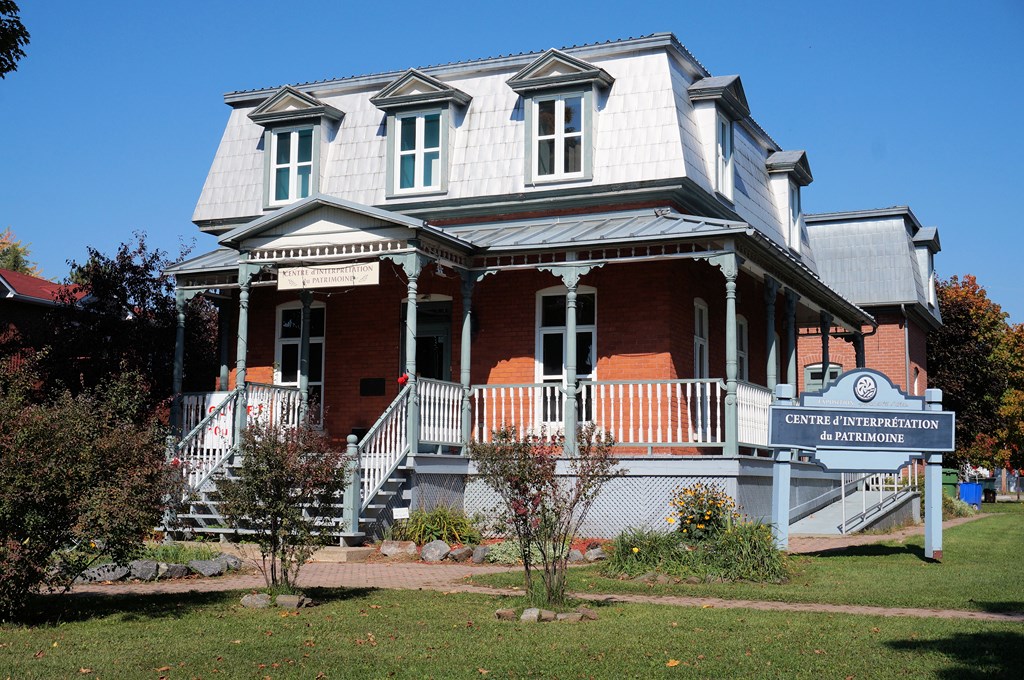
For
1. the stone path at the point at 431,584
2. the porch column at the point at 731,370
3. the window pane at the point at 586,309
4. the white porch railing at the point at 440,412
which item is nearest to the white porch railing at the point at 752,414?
the porch column at the point at 731,370

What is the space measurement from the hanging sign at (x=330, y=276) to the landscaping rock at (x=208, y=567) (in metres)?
5.30

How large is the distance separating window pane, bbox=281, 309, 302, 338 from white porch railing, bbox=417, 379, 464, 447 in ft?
16.0

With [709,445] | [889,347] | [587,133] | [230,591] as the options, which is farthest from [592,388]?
[889,347]

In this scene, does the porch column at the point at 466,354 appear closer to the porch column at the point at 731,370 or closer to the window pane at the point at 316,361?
the window pane at the point at 316,361

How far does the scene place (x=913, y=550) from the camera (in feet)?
53.3

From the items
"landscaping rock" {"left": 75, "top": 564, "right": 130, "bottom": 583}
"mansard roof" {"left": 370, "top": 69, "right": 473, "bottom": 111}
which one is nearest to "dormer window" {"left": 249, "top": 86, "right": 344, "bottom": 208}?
"mansard roof" {"left": 370, "top": 69, "right": 473, "bottom": 111}

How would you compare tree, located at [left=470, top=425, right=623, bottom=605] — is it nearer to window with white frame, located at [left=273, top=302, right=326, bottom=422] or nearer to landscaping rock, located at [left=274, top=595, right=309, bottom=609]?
landscaping rock, located at [left=274, top=595, right=309, bottom=609]

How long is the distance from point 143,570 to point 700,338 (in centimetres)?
1118

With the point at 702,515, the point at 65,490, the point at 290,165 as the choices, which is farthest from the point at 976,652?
the point at 290,165

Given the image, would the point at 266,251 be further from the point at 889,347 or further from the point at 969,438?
the point at 969,438

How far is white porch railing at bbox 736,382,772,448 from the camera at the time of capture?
1747cm

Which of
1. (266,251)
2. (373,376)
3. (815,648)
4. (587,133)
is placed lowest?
(815,648)

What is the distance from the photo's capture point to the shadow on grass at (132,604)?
34.4 feet

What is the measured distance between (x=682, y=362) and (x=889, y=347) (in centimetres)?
1453
